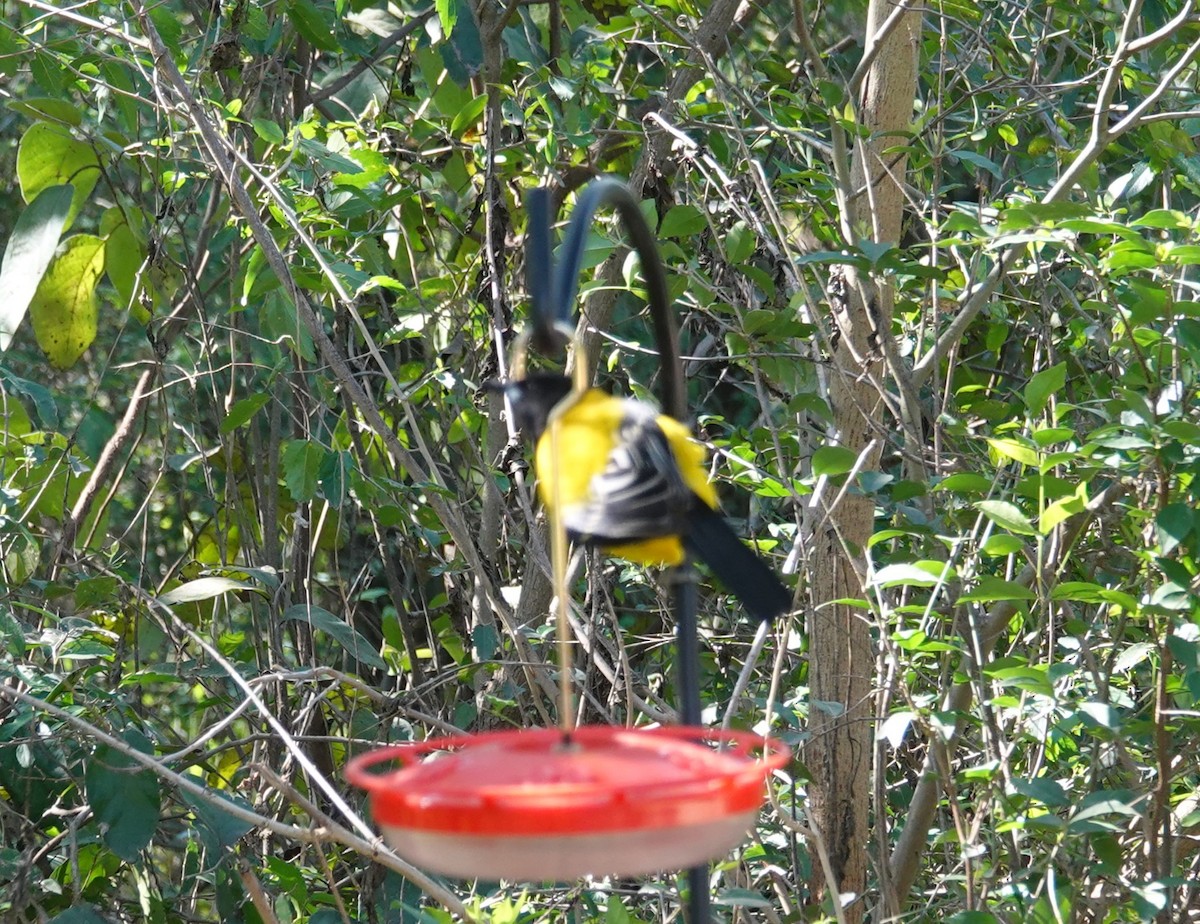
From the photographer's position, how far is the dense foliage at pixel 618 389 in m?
2.10

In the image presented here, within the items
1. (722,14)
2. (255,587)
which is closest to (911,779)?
(255,587)

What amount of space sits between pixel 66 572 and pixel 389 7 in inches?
71.0

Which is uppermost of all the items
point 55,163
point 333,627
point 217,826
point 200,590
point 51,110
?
point 51,110

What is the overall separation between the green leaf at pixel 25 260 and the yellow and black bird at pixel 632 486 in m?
2.00

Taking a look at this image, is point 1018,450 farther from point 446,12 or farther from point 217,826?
point 217,826

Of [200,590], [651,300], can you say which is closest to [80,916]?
[200,590]

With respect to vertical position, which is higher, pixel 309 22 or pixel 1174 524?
pixel 309 22

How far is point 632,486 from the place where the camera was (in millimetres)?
960

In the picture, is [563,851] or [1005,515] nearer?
[563,851]

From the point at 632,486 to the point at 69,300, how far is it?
7.97 feet

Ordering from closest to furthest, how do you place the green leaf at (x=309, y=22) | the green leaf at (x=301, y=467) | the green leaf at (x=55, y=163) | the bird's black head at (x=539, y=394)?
the bird's black head at (x=539, y=394) → the green leaf at (x=301, y=467) → the green leaf at (x=55, y=163) → the green leaf at (x=309, y=22)

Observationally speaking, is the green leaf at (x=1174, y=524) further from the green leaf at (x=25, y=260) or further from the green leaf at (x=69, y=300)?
the green leaf at (x=69, y=300)

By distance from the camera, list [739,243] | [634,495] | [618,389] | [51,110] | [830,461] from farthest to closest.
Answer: [618,389], [51,110], [739,243], [830,461], [634,495]

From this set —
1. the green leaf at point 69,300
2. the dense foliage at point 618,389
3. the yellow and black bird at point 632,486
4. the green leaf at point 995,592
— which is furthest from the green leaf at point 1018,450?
the green leaf at point 69,300
